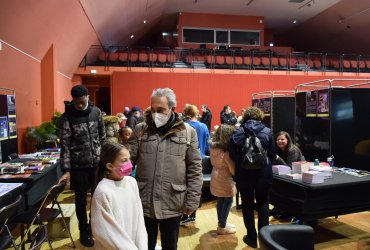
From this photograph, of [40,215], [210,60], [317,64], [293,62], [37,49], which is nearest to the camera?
[40,215]

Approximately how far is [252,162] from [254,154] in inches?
3.1

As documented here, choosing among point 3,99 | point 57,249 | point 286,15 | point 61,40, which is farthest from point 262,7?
point 57,249

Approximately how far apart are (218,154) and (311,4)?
1411cm

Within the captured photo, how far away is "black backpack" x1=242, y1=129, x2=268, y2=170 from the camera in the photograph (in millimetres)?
3246

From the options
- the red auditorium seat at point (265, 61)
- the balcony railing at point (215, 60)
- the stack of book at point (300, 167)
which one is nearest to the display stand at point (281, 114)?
the stack of book at point (300, 167)

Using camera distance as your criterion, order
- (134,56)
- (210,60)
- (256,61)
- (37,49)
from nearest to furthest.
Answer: (37,49)
(134,56)
(210,60)
(256,61)

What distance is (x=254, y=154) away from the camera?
3.25 meters

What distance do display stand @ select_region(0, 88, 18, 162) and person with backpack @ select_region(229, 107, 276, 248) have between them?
3361 mm

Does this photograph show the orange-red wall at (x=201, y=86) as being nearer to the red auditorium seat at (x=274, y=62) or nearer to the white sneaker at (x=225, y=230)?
the red auditorium seat at (x=274, y=62)

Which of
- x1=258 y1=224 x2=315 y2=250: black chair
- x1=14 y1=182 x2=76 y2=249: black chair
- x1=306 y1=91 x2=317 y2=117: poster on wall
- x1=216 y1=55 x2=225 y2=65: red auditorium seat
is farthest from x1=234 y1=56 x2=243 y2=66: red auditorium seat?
x1=258 y1=224 x2=315 y2=250: black chair

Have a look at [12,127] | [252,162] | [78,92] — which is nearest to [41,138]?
[12,127]

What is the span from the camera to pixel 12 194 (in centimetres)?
290

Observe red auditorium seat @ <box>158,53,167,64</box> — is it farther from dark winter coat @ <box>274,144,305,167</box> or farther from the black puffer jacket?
the black puffer jacket

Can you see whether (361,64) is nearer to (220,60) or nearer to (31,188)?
(220,60)
